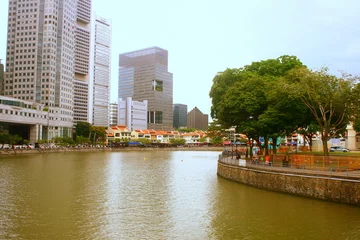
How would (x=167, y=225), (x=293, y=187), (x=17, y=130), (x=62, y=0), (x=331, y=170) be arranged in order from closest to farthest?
(x=167, y=225)
(x=331, y=170)
(x=293, y=187)
(x=17, y=130)
(x=62, y=0)

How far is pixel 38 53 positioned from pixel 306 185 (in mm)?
134942

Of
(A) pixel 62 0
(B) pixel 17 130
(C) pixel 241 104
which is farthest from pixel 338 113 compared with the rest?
(A) pixel 62 0

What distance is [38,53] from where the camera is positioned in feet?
454

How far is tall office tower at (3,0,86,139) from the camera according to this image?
13838 centimetres

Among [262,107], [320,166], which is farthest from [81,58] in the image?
[320,166]

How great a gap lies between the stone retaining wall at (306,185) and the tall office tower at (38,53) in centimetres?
11766

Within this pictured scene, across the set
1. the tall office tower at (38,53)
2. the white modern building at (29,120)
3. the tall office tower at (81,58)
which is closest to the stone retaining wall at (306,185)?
the white modern building at (29,120)

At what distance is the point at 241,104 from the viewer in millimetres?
39406

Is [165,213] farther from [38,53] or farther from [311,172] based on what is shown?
[38,53]

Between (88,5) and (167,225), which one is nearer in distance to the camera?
(167,225)

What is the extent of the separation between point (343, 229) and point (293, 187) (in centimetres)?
861

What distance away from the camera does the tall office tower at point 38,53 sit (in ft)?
454

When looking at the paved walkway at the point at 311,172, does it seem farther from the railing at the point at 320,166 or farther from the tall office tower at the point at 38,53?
the tall office tower at the point at 38,53

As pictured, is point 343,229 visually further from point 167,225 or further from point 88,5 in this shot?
point 88,5
